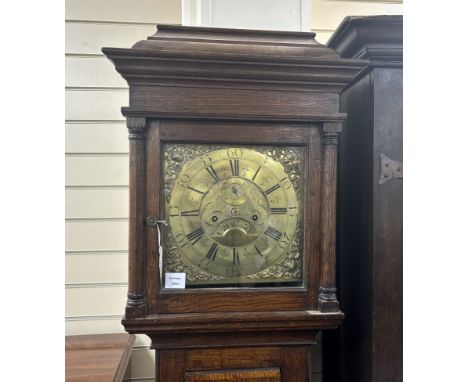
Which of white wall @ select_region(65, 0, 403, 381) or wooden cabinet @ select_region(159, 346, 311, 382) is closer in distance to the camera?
wooden cabinet @ select_region(159, 346, 311, 382)

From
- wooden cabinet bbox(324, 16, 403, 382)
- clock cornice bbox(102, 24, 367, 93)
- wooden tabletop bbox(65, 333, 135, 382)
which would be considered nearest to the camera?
clock cornice bbox(102, 24, 367, 93)

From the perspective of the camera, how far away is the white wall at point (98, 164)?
1584mm

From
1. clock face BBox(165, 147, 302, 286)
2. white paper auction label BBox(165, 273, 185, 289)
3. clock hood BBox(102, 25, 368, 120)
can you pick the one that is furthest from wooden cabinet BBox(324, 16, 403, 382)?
white paper auction label BBox(165, 273, 185, 289)

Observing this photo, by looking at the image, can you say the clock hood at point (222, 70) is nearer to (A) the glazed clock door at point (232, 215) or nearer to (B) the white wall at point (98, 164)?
(A) the glazed clock door at point (232, 215)

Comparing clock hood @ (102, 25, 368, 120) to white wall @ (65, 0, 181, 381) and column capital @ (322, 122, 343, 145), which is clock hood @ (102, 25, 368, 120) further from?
white wall @ (65, 0, 181, 381)

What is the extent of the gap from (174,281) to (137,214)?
0.67 ft

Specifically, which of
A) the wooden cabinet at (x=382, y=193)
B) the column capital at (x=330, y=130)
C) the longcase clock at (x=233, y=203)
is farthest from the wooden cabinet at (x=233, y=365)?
the column capital at (x=330, y=130)

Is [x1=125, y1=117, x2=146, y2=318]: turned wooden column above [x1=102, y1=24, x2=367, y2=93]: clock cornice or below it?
below

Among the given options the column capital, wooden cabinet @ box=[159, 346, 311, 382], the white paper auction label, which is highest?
the column capital

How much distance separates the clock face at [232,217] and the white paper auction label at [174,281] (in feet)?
0.06

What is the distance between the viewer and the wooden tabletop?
1267 mm

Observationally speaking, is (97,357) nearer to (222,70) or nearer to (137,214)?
(137,214)

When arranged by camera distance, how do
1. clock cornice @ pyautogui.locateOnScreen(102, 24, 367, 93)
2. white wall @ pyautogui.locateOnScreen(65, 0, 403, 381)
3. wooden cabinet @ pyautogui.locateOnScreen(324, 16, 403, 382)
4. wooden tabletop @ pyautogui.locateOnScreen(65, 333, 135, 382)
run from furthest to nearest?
1. white wall @ pyautogui.locateOnScreen(65, 0, 403, 381)
2. wooden tabletop @ pyautogui.locateOnScreen(65, 333, 135, 382)
3. wooden cabinet @ pyautogui.locateOnScreen(324, 16, 403, 382)
4. clock cornice @ pyautogui.locateOnScreen(102, 24, 367, 93)
